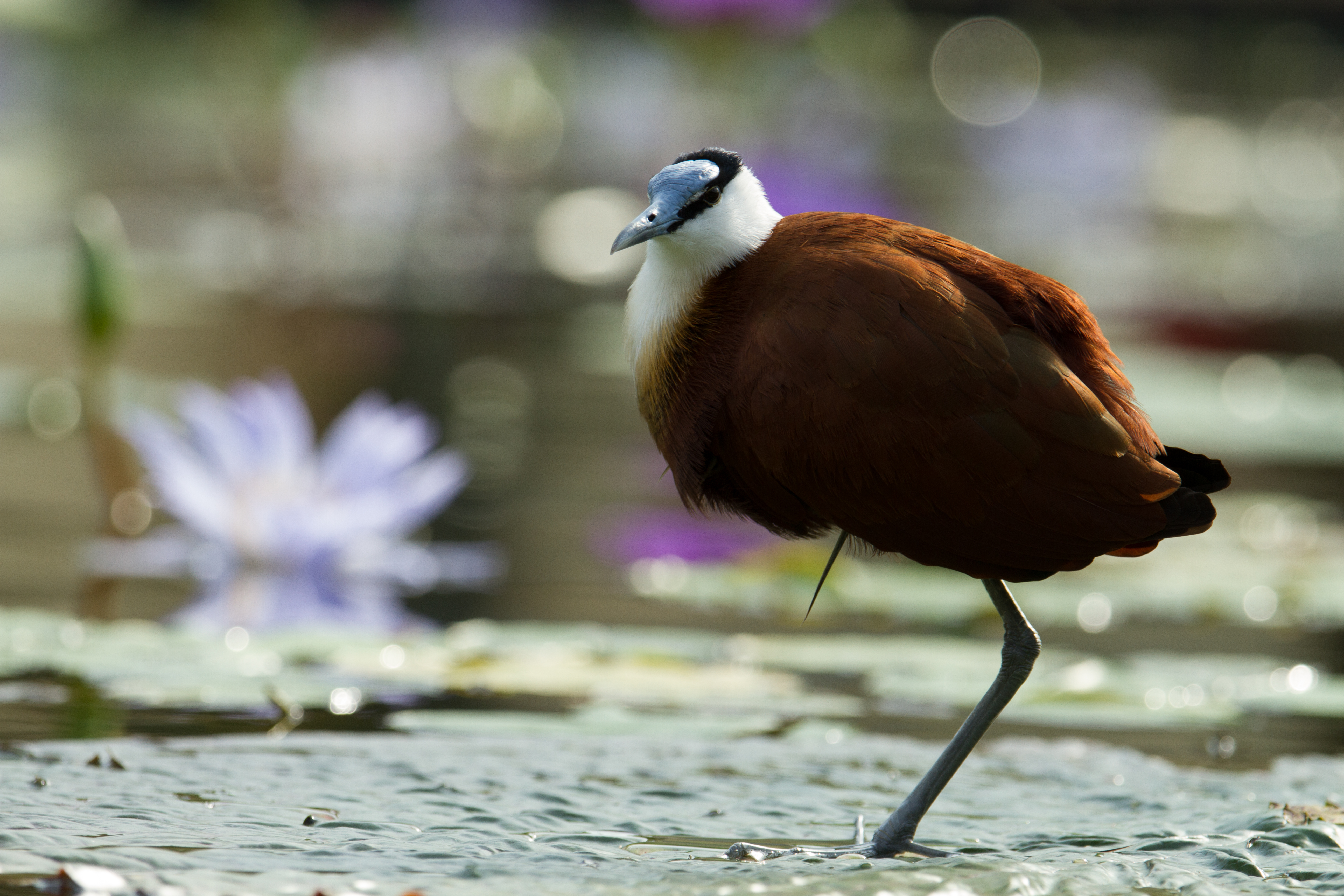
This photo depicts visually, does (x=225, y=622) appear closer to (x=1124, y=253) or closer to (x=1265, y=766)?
(x=1265, y=766)

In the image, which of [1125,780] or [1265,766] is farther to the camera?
[1265,766]

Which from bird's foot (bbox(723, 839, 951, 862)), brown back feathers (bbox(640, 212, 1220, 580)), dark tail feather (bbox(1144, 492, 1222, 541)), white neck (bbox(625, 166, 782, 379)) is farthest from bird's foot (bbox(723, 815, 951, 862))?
white neck (bbox(625, 166, 782, 379))

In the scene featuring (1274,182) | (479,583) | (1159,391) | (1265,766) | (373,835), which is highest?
(1274,182)

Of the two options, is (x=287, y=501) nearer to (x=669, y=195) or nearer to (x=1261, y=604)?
(x=669, y=195)

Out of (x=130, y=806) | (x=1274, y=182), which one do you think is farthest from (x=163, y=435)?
(x=1274, y=182)

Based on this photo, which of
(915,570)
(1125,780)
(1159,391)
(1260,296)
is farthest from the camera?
(1260,296)

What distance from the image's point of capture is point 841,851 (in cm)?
281

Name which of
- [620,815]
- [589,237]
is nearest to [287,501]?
[620,815]

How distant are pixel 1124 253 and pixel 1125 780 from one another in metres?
12.1

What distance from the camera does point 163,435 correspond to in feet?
15.0

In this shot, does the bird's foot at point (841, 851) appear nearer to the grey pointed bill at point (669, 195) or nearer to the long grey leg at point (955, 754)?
the long grey leg at point (955, 754)

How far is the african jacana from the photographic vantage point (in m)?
2.78

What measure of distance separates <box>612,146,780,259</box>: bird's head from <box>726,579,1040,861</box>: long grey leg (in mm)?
693

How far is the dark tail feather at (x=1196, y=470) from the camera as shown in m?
2.92
